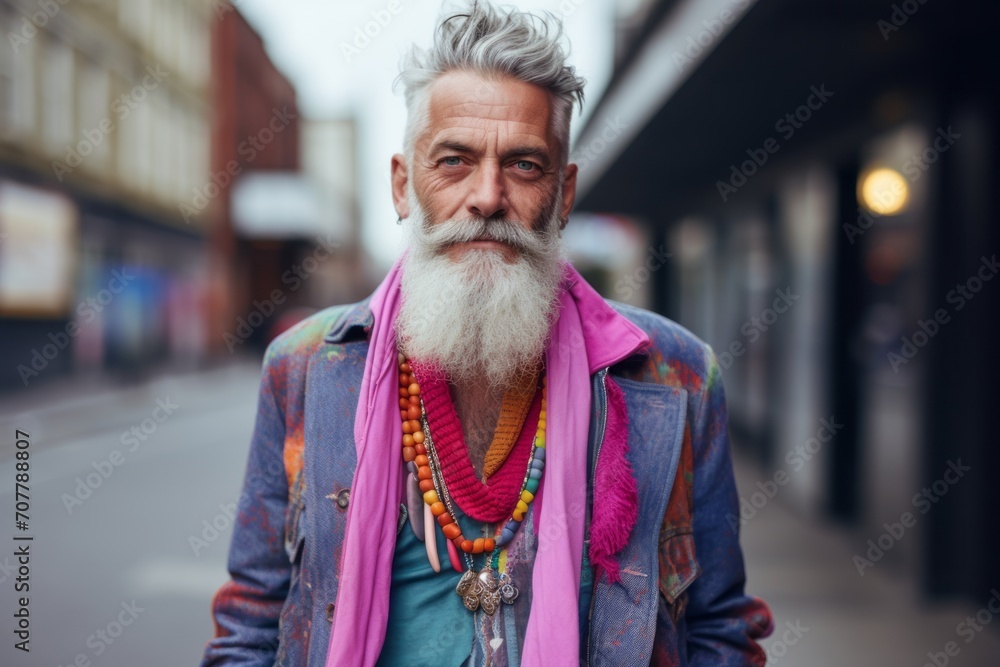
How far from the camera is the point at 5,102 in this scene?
48.5ft

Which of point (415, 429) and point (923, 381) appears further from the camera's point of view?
point (923, 381)

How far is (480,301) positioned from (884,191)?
221 inches

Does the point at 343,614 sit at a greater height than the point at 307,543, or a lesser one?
lesser

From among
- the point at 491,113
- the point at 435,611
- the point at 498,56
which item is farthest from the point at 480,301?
the point at 435,611

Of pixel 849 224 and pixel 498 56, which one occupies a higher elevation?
pixel 849 224

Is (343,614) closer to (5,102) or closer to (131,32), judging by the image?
(5,102)

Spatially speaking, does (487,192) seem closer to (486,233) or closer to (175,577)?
(486,233)

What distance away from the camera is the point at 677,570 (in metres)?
1.74

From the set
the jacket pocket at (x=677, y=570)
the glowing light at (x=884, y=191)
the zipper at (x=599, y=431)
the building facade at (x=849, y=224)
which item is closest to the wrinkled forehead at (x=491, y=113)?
the zipper at (x=599, y=431)

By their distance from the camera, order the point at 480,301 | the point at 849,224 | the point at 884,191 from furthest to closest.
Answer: the point at 849,224 < the point at 884,191 < the point at 480,301

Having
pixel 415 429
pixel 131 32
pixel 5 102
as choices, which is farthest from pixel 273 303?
pixel 415 429

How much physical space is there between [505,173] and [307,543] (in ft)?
2.89

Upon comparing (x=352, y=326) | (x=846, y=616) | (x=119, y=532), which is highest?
(x=352, y=326)

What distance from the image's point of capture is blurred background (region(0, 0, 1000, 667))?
479cm
